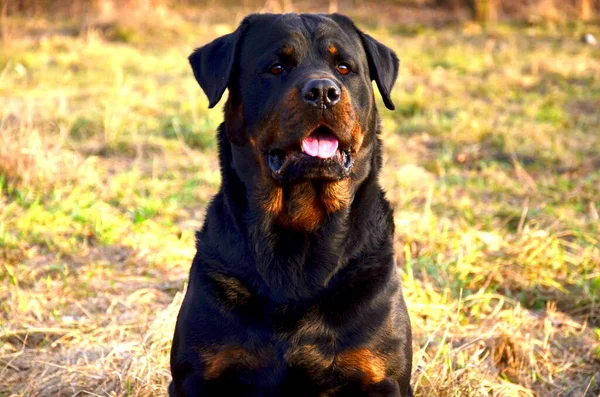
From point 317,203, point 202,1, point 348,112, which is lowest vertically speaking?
point 202,1

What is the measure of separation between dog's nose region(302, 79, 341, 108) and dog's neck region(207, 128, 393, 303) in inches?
14.9

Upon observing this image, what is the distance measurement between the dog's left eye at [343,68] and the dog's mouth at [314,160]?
0.29 metres

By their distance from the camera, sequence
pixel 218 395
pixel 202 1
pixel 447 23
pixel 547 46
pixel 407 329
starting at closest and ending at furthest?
pixel 218 395
pixel 407 329
pixel 547 46
pixel 447 23
pixel 202 1

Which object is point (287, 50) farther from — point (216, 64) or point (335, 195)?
point (335, 195)

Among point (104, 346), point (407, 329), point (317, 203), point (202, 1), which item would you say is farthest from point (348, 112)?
point (202, 1)

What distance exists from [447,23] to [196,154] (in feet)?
25.6

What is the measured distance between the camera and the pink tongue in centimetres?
279

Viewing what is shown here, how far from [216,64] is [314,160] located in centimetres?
57

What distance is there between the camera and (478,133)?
7.29 metres

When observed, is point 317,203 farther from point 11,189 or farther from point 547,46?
point 547,46

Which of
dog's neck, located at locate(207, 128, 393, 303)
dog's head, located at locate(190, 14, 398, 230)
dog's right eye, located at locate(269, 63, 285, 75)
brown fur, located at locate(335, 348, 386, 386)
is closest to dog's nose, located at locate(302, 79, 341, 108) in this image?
dog's head, located at locate(190, 14, 398, 230)

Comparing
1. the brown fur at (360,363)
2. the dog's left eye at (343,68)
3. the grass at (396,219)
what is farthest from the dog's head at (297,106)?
the grass at (396,219)

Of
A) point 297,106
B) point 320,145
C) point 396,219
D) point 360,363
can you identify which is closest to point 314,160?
point 320,145

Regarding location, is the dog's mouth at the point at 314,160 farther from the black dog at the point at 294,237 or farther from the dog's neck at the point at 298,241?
the dog's neck at the point at 298,241
